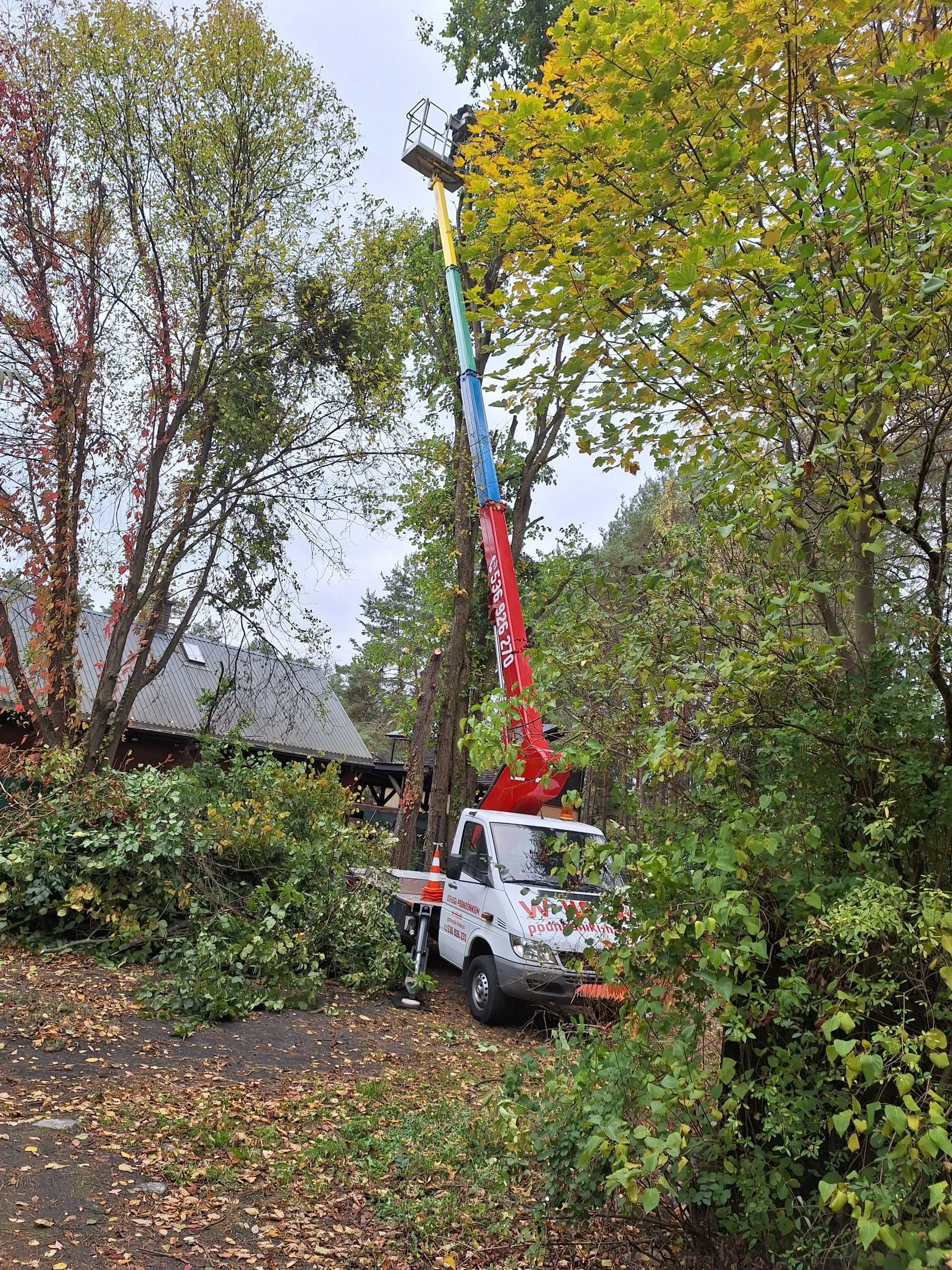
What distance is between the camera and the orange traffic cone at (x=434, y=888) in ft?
33.2

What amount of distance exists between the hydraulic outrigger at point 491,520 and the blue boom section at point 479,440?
1 centimetres

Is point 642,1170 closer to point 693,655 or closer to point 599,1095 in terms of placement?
point 599,1095

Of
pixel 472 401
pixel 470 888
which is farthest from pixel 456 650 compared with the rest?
pixel 470 888

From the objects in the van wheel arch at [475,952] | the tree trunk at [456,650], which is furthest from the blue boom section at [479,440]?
the van wheel arch at [475,952]

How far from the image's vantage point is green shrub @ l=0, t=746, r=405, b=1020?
867cm

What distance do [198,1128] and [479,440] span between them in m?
9.01

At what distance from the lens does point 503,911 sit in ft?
28.7

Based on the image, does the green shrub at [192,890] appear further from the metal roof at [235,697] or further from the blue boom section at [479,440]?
the blue boom section at [479,440]

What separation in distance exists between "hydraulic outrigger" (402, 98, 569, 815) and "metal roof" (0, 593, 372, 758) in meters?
3.61

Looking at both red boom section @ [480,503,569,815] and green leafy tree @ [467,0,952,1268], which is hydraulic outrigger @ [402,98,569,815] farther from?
green leafy tree @ [467,0,952,1268]

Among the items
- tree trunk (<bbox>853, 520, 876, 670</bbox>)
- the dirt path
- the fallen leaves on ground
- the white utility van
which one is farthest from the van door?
tree trunk (<bbox>853, 520, 876, 670</bbox>)

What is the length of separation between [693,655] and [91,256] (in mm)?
10291

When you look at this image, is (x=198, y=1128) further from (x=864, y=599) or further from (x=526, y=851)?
(x=526, y=851)

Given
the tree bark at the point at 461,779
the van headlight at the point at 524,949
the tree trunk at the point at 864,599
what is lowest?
the van headlight at the point at 524,949
